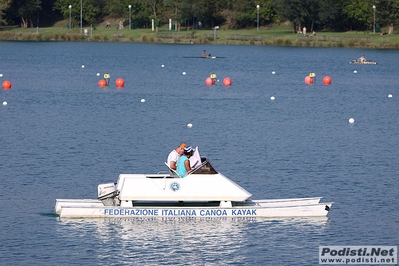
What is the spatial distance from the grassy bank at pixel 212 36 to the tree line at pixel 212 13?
2.69 meters

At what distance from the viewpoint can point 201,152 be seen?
4653 cm

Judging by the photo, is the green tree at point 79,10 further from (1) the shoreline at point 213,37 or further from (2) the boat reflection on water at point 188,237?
(2) the boat reflection on water at point 188,237

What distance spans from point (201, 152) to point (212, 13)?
126894mm

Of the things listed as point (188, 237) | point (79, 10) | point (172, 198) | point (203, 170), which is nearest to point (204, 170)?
point (203, 170)

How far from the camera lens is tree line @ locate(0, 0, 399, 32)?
514 feet

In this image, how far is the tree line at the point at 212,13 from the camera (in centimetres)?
15675

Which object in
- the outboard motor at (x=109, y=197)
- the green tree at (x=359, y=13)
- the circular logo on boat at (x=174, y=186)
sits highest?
the green tree at (x=359, y=13)

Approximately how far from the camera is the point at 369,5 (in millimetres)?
157000

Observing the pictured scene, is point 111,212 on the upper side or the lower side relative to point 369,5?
lower

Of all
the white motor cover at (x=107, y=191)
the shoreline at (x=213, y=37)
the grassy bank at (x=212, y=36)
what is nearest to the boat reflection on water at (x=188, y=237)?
the white motor cover at (x=107, y=191)

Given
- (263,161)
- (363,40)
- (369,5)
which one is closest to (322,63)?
(363,40)

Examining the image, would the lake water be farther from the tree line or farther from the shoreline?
the tree line

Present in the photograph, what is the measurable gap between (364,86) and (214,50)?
189 ft

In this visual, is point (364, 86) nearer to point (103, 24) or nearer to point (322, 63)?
point (322, 63)
